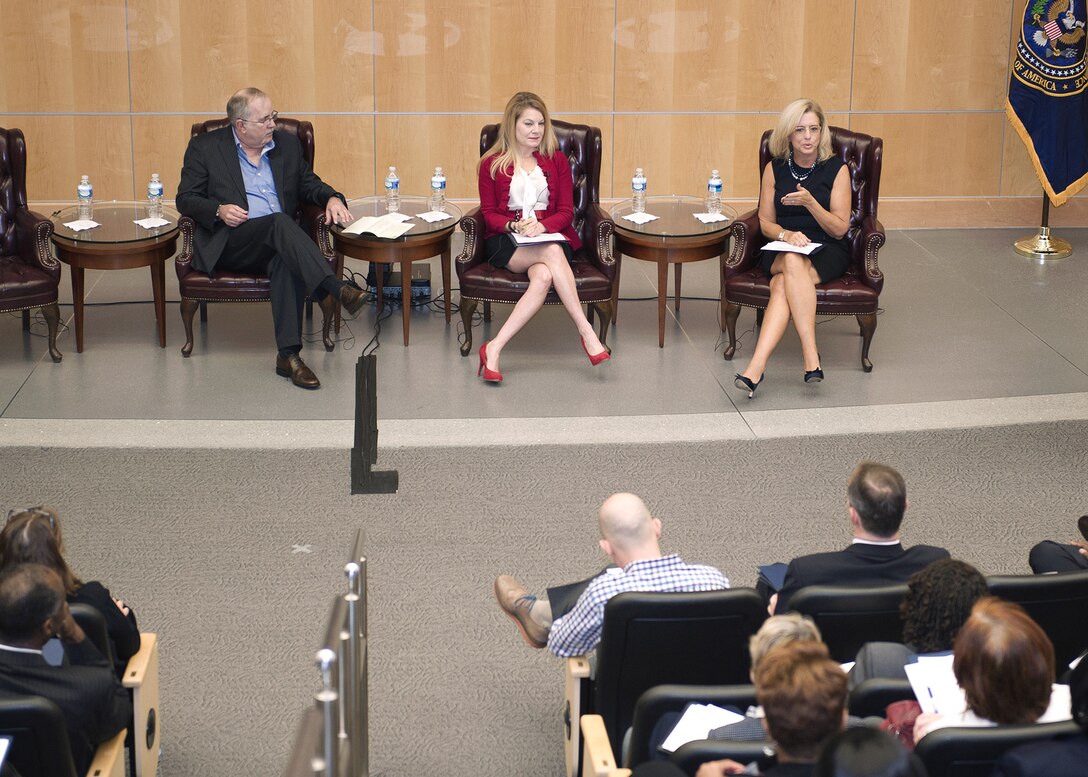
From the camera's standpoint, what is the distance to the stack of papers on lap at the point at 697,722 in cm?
283

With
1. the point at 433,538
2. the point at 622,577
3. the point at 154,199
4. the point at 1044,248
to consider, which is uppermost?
the point at 154,199

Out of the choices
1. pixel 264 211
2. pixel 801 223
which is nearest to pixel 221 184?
pixel 264 211

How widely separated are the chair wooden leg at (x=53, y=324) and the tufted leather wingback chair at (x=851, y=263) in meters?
3.24

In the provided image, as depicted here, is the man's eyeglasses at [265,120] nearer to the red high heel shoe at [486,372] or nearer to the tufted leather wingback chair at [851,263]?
the red high heel shoe at [486,372]

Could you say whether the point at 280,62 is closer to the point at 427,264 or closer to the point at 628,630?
the point at 427,264

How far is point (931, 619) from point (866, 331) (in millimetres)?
3854

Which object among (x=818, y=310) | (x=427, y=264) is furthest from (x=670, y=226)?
(x=427, y=264)

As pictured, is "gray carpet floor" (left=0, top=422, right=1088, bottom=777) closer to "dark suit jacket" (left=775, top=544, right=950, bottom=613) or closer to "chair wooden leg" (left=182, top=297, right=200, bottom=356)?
"dark suit jacket" (left=775, top=544, right=950, bottom=613)

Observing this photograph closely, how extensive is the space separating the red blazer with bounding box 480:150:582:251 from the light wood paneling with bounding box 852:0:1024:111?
3016 millimetres

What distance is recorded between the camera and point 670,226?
7.10m

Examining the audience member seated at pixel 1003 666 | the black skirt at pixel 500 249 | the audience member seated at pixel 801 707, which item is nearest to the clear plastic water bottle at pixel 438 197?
the black skirt at pixel 500 249

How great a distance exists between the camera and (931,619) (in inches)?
117

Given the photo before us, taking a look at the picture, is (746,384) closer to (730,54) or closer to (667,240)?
(667,240)

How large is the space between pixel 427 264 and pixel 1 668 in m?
5.50
